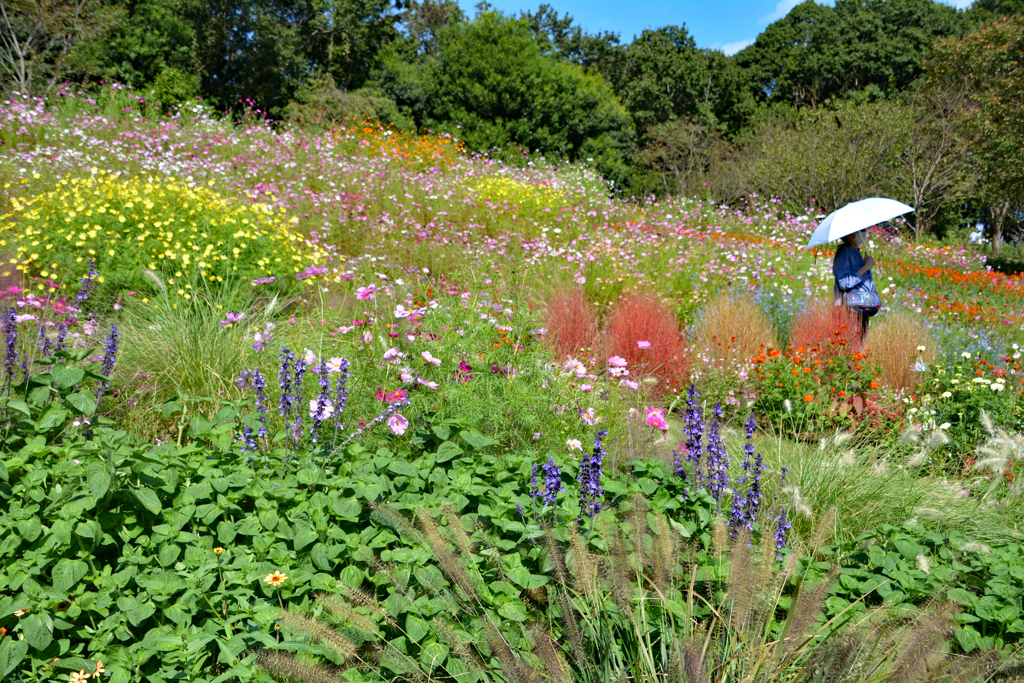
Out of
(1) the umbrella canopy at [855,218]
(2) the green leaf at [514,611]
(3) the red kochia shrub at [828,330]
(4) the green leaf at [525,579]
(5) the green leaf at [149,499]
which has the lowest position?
(2) the green leaf at [514,611]

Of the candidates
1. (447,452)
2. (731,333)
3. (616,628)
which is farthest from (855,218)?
(616,628)

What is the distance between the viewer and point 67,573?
6.70 feet

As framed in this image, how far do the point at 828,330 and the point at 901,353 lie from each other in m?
0.55

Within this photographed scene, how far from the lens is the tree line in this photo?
52.6 feet

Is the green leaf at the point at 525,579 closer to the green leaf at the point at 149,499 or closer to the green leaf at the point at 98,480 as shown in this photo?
the green leaf at the point at 149,499

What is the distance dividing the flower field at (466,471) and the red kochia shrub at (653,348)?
29 millimetres

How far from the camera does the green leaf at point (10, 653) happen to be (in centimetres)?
179

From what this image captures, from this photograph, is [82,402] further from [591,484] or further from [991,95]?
[991,95]

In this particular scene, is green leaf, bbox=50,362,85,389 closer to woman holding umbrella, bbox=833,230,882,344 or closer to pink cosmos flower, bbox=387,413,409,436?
pink cosmos flower, bbox=387,413,409,436

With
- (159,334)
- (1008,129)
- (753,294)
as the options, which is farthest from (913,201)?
(159,334)

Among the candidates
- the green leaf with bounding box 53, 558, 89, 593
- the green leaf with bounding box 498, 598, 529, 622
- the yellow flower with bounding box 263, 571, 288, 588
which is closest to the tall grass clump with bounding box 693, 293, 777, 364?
the green leaf with bounding box 498, 598, 529, 622

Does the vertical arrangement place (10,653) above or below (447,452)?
below

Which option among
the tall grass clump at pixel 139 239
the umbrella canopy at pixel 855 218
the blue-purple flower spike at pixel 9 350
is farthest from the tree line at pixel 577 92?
the blue-purple flower spike at pixel 9 350

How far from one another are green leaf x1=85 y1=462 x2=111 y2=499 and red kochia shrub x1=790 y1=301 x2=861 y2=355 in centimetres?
473
